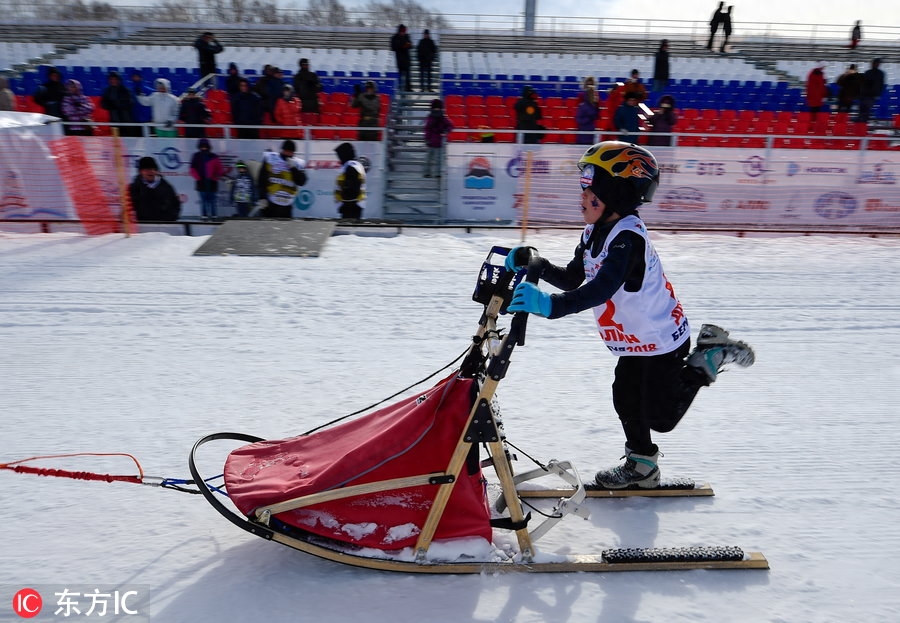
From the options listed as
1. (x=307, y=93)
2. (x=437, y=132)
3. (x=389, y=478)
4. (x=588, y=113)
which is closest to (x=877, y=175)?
(x=588, y=113)

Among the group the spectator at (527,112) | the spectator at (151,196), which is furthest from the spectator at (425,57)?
the spectator at (151,196)

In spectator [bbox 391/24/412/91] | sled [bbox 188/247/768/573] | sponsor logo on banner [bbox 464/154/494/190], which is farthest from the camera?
spectator [bbox 391/24/412/91]

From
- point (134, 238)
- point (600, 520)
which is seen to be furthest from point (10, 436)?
point (134, 238)

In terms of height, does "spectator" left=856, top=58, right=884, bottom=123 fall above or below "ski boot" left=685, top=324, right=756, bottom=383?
above

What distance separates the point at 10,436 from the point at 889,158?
38.9ft

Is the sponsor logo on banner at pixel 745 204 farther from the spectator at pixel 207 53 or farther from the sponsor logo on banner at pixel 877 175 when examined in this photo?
the spectator at pixel 207 53

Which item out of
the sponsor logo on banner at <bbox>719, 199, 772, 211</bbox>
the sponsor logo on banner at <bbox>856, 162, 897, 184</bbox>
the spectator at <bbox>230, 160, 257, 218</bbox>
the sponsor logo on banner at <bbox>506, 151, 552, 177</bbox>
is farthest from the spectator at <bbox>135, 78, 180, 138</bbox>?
the sponsor logo on banner at <bbox>856, 162, 897, 184</bbox>

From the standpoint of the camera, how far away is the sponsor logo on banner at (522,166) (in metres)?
10.8

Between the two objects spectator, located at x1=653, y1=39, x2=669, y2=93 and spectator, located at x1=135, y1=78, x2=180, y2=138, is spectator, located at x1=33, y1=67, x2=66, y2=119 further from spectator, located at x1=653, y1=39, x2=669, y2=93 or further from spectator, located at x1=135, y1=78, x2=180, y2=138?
spectator, located at x1=653, y1=39, x2=669, y2=93

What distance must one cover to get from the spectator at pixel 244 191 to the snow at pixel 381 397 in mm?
2132

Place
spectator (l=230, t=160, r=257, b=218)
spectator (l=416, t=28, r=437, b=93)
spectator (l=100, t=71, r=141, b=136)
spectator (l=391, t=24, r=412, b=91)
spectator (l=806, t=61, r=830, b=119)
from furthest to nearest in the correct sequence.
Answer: spectator (l=416, t=28, r=437, b=93)
spectator (l=391, t=24, r=412, b=91)
spectator (l=806, t=61, r=830, b=119)
spectator (l=100, t=71, r=141, b=136)
spectator (l=230, t=160, r=257, b=218)

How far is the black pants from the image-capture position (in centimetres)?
323

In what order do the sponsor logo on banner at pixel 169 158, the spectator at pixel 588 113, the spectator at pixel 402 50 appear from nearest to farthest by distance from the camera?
the sponsor logo on banner at pixel 169 158, the spectator at pixel 588 113, the spectator at pixel 402 50

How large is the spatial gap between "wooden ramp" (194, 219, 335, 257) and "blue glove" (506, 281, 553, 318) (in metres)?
5.47
